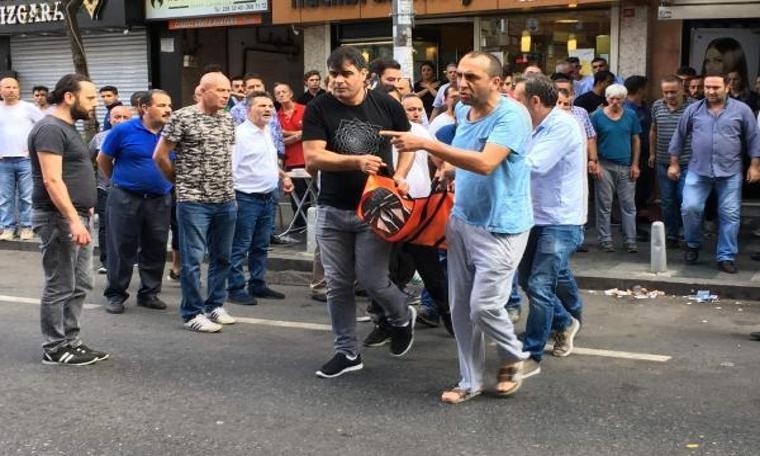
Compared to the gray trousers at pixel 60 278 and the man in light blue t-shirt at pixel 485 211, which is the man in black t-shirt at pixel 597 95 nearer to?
the man in light blue t-shirt at pixel 485 211

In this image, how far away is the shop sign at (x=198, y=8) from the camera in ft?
48.3

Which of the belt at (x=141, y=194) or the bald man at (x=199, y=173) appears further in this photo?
the belt at (x=141, y=194)

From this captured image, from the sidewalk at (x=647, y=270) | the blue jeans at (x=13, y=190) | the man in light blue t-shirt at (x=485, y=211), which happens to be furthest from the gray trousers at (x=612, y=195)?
the blue jeans at (x=13, y=190)

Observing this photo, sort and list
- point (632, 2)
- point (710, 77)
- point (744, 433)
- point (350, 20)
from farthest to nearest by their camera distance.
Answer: point (350, 20), point (632, 2), point (710, 77), point (744, 433)

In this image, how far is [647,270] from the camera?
335 inches

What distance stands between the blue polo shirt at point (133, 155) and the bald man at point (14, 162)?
4408mm

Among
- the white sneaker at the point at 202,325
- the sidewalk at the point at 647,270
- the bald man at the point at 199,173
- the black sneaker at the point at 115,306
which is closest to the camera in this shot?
the bald man at the point at 199,173

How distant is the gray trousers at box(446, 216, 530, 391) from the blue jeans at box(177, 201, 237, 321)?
2400 millimetres

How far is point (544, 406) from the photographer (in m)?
4.78

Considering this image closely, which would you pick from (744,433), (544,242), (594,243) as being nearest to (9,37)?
(594,243)

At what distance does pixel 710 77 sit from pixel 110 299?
587cm

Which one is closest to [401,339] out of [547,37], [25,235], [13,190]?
[25,235]

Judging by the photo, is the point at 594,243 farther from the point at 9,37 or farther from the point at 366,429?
the point at 9,37

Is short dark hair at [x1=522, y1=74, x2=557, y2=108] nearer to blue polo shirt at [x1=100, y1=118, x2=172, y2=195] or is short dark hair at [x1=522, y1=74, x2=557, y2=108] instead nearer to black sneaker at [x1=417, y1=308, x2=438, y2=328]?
black sneaker at [x1=417, y1=308, x2=438, y2=328]
